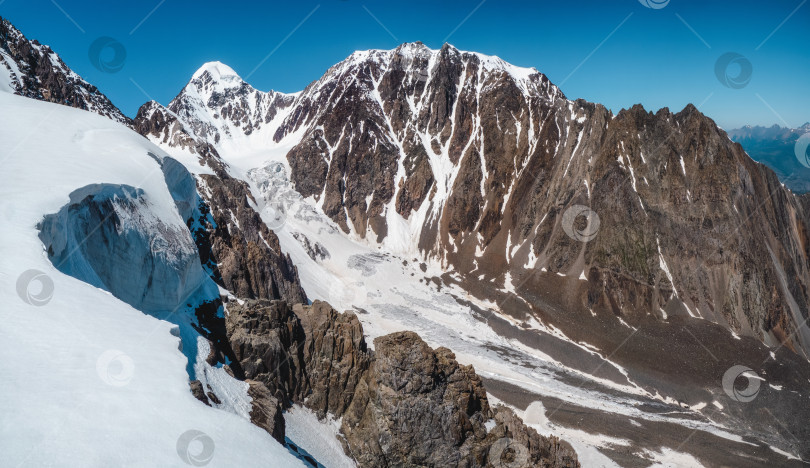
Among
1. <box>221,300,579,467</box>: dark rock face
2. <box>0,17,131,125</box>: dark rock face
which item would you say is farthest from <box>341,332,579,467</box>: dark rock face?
<box>0,17,131,125</box>: dark rock face

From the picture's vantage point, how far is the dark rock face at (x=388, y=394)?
3072 centimetres

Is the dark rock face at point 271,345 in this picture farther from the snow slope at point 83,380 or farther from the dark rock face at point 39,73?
the dark rock face at point 39,73

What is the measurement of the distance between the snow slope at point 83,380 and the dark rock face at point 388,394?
14502 mm

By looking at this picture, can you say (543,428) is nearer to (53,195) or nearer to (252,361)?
(252,361)

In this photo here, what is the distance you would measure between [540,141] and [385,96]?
2456 inches

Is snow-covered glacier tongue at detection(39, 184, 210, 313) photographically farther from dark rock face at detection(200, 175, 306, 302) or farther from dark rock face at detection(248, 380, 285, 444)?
dark rock face at detection(200, 175, 306, 302)

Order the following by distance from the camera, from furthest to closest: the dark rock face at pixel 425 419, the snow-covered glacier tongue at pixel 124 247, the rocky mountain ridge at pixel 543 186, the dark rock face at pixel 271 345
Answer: the rocky mountain ridge at pixel 543 186, the dark rock face at pixel 271 345, the dark rock face at pixel 425 419, the snow-covered glacier tongue at pixel 124 247

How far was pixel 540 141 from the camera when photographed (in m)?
120

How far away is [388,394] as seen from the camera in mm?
32312

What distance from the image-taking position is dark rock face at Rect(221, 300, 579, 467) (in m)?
30.7

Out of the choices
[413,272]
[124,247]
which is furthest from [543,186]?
[124,247]

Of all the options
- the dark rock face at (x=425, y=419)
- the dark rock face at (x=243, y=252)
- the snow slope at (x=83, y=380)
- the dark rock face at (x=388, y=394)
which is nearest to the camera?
the snow slope at (x=83, y=380)

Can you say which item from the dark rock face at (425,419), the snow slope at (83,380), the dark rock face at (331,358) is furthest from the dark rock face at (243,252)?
the snow slope at (83,380)

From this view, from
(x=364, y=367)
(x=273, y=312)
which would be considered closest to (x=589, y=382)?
(x=364, y=367)
